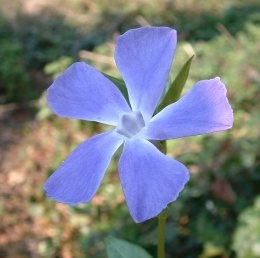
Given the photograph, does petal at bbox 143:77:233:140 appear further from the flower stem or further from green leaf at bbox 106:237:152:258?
green leaf at bbox 106:237:152:258

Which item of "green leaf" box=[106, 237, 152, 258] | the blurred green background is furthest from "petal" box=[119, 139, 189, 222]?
the blurred green background

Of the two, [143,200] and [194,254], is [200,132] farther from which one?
[194,254]

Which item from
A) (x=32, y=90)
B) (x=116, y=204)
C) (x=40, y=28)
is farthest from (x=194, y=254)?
(x=40, y=28)

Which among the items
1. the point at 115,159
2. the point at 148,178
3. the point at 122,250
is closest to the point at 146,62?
the point at 148,178

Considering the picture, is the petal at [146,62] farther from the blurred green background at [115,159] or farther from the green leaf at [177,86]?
the blurred green background at [115,159]

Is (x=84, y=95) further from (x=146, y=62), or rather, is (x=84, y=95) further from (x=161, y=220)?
(x=161, y=220)
